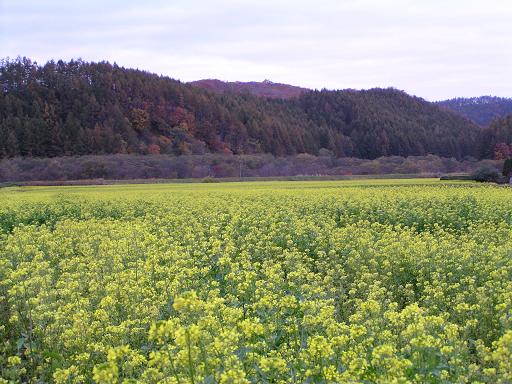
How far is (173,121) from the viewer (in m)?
98.8

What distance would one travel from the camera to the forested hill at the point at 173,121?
8525 centimetres

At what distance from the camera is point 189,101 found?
105 meters

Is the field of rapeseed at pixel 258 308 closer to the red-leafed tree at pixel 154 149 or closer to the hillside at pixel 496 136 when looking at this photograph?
the red-leafed tree at pixel 154 149

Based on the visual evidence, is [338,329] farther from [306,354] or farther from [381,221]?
[381,221]

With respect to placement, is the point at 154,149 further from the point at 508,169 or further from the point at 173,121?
the point at 508,169

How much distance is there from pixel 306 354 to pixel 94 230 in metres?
10.1

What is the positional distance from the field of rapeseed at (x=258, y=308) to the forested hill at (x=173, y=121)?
72.9m

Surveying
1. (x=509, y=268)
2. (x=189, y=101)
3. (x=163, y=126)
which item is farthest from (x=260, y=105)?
(x=509, y=268)

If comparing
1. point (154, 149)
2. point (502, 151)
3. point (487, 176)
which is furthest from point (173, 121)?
point (487, 176)

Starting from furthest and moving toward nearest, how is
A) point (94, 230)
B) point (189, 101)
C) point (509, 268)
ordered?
point (189, 101) → point (94, 230) → point (509, 268)

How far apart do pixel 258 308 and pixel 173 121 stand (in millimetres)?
93691

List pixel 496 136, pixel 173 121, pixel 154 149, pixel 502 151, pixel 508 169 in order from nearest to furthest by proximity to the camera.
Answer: pixel 508 169 → pixel 154 149 → pixel 173 121 → pixel 502 151 → pixel 496 136

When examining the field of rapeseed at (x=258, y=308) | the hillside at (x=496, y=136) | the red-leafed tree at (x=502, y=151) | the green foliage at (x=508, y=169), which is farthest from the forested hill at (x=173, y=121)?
the field of rapeseed at (x=258, y=308)

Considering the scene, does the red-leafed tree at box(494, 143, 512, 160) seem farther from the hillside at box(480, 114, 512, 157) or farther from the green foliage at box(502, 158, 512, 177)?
the green foliage at box(502, 158, 512, 177)
